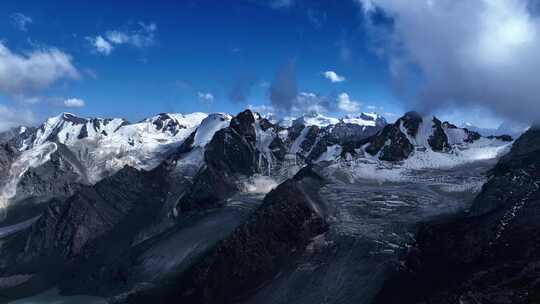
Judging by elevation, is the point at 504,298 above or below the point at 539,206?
below

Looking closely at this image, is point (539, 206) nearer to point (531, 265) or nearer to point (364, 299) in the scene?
point (531, 265)

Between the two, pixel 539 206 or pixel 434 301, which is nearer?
pixel 434 301

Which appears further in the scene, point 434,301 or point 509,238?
point 509,238

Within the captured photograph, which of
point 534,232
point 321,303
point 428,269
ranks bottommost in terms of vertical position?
point 321,303

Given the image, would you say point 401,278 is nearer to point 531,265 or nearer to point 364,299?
point 364,299

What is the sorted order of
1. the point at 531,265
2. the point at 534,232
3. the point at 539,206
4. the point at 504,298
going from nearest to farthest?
the point at 504,298
the point at 531,265
the point at 534,232
the point at 539,206

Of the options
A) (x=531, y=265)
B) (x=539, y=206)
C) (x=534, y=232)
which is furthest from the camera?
(x=539, y=206)

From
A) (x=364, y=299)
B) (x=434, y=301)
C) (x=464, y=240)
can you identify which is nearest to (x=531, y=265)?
(x=434, y=301)

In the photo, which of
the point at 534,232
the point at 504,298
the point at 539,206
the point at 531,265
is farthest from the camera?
the point at 539,206

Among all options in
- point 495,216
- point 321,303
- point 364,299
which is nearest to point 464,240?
point 495,216
